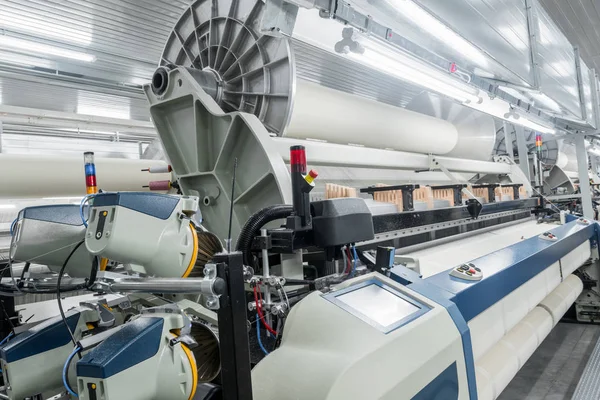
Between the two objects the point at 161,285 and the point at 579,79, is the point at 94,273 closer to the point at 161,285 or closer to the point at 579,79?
the point at 161,285

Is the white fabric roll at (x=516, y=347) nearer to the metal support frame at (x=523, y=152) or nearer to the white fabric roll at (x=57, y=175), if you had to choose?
the white fabric roll at (x=57, y=175)

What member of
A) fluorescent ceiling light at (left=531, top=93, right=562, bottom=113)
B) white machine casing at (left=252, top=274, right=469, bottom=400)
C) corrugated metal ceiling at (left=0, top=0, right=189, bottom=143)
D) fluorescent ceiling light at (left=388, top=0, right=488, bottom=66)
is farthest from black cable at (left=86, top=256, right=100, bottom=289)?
fluorescent ceiling light at (left=531, top=93, right=562, bottom=113)

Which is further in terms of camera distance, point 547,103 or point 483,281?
point 547,103

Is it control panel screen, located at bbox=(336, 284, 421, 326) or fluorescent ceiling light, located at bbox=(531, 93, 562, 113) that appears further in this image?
fluorescent ceiling light, located at bbox=(531, 93, 562, 113)

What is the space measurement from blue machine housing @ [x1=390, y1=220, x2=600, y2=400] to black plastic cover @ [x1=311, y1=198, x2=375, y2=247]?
282 mm

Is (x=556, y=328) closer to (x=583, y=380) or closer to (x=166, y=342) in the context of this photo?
(x=583, y=380)

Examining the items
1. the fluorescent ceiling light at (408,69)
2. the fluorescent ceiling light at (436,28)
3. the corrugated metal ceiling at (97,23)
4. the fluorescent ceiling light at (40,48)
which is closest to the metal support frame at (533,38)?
the fluorescent ceiling light at (436,28)

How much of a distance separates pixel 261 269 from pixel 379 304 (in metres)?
0.44

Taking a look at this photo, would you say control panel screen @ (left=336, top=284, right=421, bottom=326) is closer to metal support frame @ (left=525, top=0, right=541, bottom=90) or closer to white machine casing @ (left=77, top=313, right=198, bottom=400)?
white machine casing @ (left=77, top=313, right=198, bottom=400)

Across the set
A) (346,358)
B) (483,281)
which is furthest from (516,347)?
(346,358)

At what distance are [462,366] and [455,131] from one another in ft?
8.58

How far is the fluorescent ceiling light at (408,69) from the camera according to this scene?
6.52 ft

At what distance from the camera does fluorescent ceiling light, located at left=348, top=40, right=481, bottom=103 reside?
78.3 inches

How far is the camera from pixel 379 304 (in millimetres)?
1270
